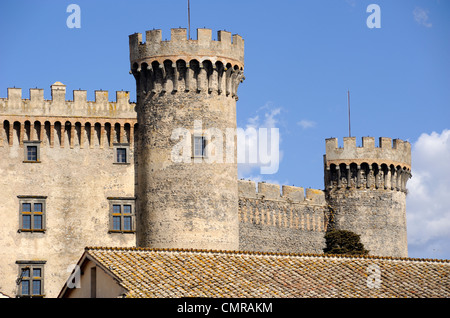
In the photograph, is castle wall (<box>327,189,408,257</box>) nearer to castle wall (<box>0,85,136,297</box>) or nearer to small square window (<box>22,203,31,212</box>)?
castle wall (<box>0,85,136,297</box>)

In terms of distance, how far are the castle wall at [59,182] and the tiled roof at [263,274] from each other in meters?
17.2

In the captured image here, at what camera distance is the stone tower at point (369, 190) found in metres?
70.5

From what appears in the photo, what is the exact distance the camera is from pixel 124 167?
60781 millimetres

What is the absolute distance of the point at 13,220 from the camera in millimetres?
59250

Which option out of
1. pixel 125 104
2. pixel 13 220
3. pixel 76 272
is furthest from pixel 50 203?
pixel 76 272

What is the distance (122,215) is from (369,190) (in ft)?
56.0

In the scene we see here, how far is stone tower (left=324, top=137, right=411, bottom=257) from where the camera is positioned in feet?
231

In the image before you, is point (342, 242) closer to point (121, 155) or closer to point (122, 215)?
point (122, 215)

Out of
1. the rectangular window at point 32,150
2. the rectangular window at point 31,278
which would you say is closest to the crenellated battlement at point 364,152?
the rectangular window at point 32,150

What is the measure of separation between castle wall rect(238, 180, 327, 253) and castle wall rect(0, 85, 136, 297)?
757cm

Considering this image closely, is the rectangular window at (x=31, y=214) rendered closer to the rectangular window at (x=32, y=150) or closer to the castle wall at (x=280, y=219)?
the rectangular window at (x=32, y=150)

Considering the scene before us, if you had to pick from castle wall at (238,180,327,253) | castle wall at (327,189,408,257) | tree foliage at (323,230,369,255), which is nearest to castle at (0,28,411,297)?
castle wall at (238,180,327,253)
